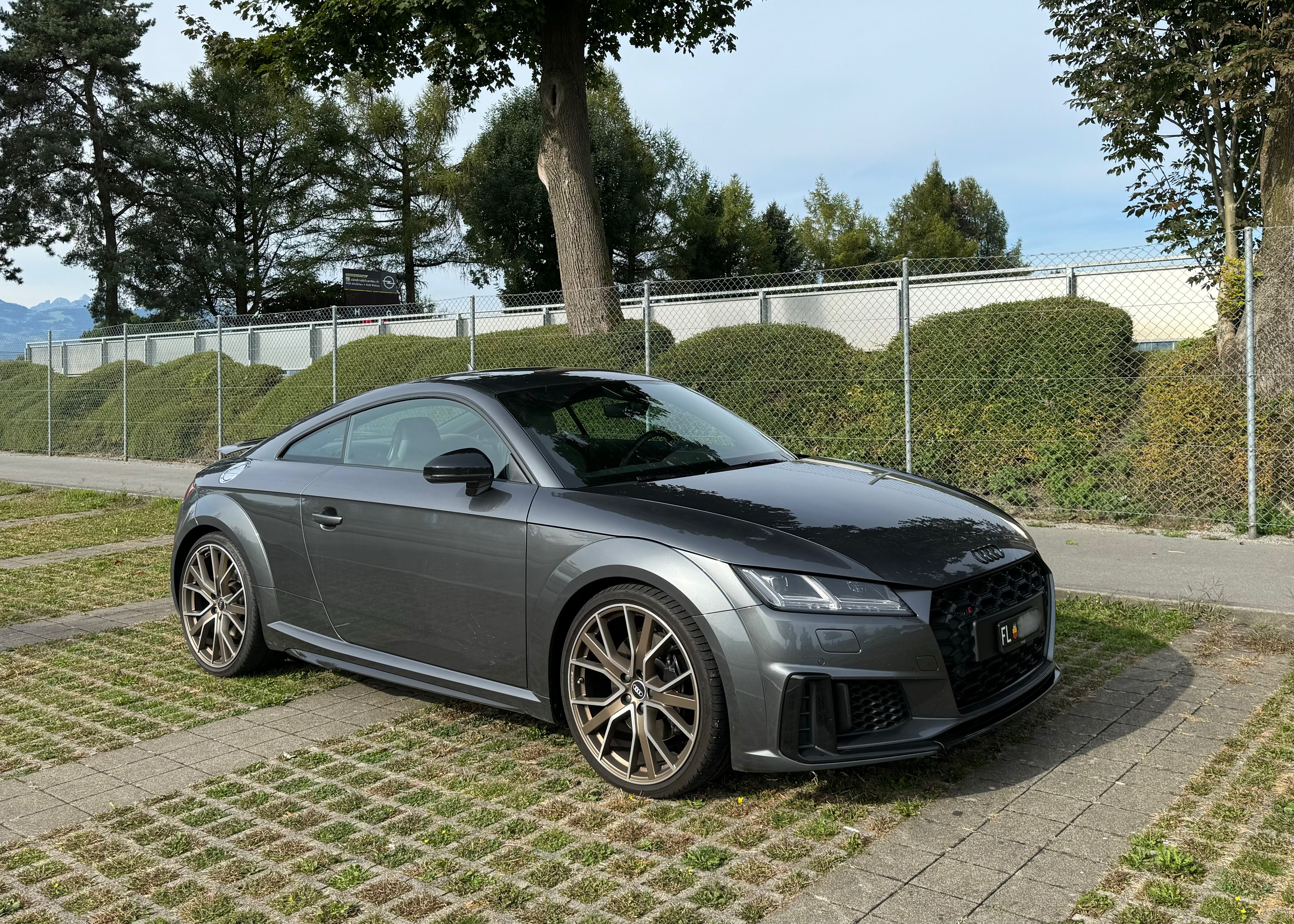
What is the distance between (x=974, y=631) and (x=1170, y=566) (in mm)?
4857

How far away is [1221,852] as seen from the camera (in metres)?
3.29

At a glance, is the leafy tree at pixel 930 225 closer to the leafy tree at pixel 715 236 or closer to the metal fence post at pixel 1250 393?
the leafy tree at pixel 715 236

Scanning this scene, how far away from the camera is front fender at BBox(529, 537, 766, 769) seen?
11.7 ft

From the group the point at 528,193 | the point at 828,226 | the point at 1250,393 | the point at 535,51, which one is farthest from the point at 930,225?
the point at 1250,393

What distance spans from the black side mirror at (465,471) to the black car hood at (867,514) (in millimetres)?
455

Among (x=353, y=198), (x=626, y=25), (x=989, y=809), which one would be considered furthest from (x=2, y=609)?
(x=353, y=198)

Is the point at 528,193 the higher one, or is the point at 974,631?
the point at 528,193

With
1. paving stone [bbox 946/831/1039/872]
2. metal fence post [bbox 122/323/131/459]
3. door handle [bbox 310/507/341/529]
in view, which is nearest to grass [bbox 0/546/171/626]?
door handle [bbox 310/507/341/529]

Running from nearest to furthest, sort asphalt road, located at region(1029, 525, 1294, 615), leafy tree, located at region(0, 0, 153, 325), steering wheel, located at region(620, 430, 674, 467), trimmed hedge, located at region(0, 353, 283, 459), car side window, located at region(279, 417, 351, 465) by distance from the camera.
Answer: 1. steering wheel, located at region(620, 430, 674, 467)
2. car side window, located at region(279, 417, 351, 465)
3. asphalt road, located at region(1029, 525, 1294, 615)
4. trimmed hedge, located at region(0, 353, 283, 459)
5. leafy tree, located at region(0, 0, 153, 325)

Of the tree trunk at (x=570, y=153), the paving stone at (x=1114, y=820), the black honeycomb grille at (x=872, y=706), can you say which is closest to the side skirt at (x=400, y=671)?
the black honeycomb grille at (x=872, y=706)

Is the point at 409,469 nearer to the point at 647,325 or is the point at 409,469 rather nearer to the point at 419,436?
the point at 419,436

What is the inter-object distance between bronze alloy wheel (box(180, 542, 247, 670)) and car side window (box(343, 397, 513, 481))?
3.34 ft

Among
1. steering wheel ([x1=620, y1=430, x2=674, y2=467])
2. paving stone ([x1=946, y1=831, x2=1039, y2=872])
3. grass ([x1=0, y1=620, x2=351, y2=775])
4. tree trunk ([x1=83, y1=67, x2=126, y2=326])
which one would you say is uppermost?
tree trunk ([x1=83, y1=67, x2=126, y2=326])

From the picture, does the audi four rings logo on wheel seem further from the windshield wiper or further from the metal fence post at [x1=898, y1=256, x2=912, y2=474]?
the metal fence post at [x1=898, y1=256, x2=912, y2=474]
